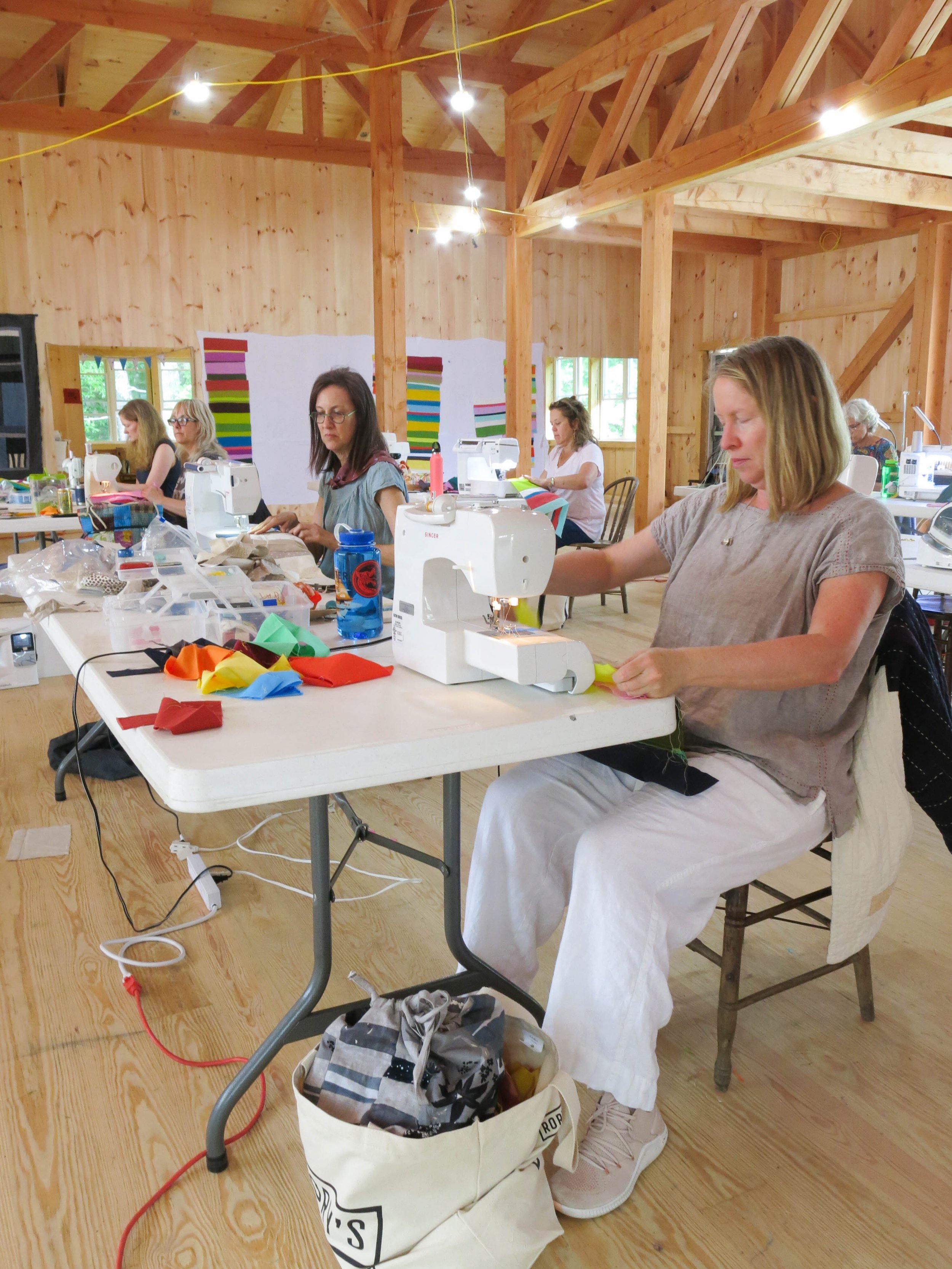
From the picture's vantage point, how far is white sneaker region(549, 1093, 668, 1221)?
4.75 ft

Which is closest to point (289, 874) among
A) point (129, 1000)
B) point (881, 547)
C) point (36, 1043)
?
point (129, 1000)

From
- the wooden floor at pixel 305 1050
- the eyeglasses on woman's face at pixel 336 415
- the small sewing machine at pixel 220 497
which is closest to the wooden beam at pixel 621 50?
the eyeglasses on woman's face at pixel 336 415

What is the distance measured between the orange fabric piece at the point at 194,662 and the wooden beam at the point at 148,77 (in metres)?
7.33

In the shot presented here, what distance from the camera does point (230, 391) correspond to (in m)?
8.69

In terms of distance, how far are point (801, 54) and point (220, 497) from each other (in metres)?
4.00

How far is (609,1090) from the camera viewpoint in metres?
1.44

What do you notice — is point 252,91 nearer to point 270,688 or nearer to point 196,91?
point 196,91

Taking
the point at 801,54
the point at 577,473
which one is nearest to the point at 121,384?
the point at 577,473

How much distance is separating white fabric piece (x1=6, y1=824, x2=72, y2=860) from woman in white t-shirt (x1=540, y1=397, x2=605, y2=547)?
343cm

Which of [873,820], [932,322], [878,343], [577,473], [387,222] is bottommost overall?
[873,820]

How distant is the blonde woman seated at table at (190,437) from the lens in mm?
4801

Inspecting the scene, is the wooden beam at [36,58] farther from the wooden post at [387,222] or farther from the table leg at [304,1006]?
the table leg at [304,1006]

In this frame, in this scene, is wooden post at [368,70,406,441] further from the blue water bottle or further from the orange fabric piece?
the orange fabric piece

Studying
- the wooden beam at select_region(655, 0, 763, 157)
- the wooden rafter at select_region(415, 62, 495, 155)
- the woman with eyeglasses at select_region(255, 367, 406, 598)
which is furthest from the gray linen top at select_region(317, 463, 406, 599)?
the wooden rafter at select_region(415, 62, 495, 155)
